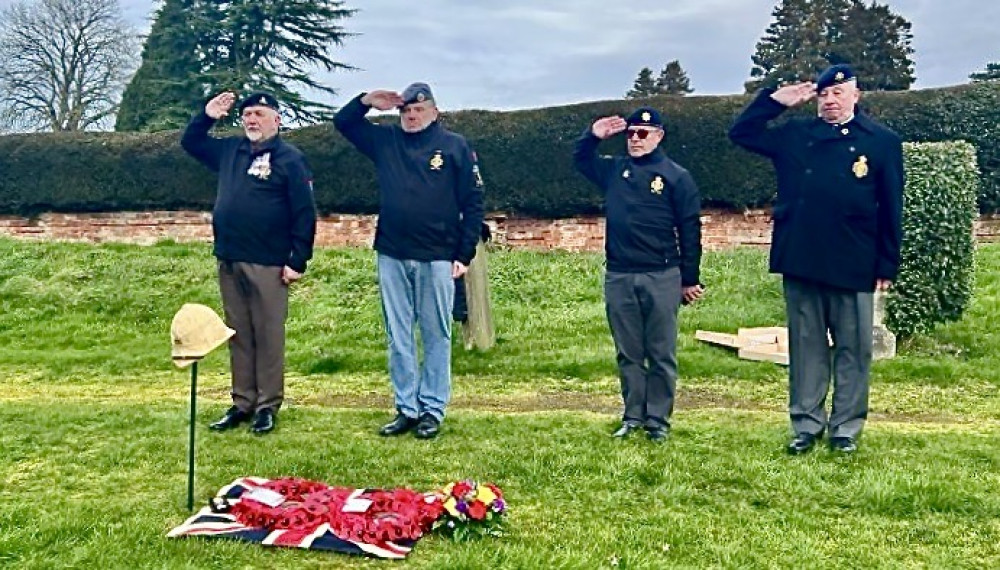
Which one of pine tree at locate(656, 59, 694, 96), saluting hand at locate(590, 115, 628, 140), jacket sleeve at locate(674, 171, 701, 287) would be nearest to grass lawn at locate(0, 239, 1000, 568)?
jacket sleeve at locate(674, 171, 701, 287)

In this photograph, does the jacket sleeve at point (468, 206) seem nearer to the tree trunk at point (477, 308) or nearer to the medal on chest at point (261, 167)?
the medal on chest at point (261, 167)

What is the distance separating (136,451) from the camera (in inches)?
188

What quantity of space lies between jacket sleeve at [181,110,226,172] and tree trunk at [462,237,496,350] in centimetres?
330

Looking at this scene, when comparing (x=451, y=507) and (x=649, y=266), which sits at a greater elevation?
(x=649, y=266)

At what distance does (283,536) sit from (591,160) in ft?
9.43

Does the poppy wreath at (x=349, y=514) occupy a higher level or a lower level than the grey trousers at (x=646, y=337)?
lower

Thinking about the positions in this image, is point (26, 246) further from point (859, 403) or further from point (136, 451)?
point (859, 403)

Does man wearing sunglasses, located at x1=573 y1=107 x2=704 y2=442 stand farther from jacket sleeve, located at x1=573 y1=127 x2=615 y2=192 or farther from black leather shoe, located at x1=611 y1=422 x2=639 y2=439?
jacket sleeve, located at x1=573 y1=127 x2=615 y2=192

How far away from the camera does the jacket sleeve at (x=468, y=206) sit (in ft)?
17.4

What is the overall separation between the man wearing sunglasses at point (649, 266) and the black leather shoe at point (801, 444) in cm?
64

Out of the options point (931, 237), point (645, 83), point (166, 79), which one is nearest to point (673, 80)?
point (645, 83)

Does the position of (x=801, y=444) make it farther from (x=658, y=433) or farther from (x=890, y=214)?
(x=890, y=214)

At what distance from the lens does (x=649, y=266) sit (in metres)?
5.04

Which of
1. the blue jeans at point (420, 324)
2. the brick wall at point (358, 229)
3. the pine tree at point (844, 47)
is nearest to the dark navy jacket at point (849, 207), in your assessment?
the blue jeans at point (420, 324)
